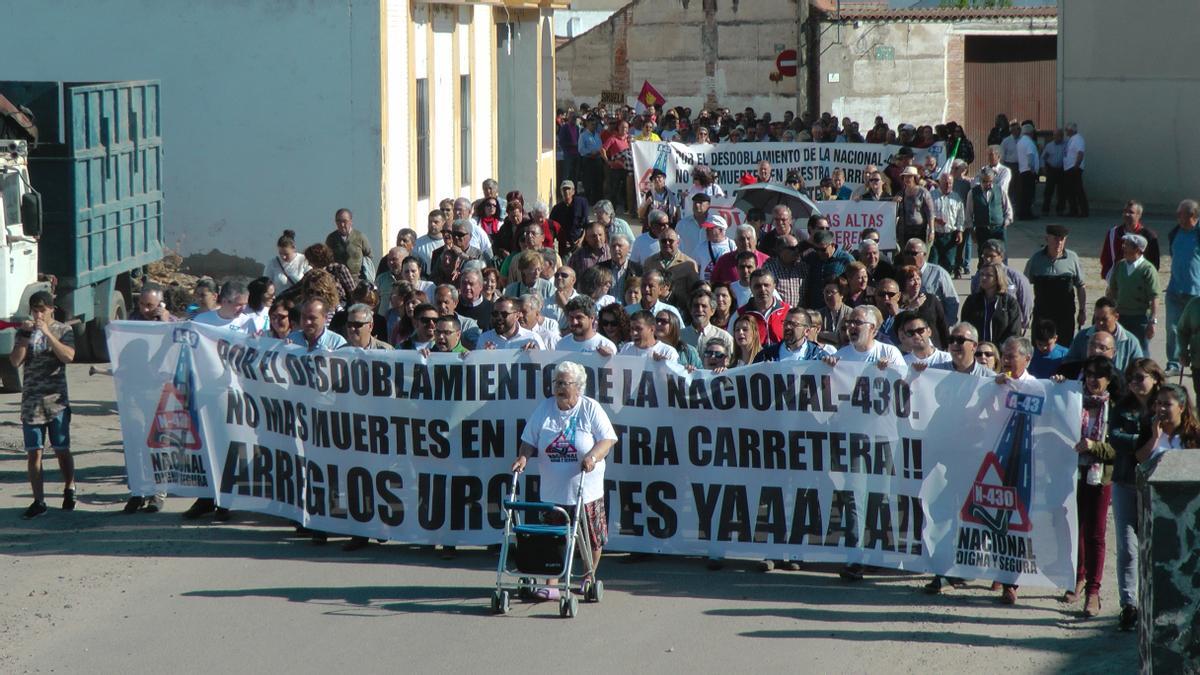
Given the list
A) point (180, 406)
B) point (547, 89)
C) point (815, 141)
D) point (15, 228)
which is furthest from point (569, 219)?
point (547, 89)

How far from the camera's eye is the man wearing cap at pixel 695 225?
684 inches

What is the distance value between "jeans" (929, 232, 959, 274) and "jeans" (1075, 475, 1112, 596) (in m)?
11.9

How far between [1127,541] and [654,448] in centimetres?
305

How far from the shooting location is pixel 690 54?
44.9m

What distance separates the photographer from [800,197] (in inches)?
768

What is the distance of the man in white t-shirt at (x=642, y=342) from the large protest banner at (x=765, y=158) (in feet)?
39.7

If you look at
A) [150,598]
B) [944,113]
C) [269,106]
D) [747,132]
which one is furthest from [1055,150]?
[150,598]

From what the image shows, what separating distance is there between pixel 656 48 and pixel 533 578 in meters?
36.9

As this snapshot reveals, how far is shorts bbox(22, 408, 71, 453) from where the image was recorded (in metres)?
11.9

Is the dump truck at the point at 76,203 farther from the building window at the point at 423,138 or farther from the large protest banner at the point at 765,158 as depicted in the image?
the large protest banner at the point at 765,158

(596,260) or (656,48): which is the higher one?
(656,48)

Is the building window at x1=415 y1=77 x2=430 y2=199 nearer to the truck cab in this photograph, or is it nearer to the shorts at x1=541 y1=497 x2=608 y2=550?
the truck cab

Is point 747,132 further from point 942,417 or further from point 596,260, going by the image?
point 942,417

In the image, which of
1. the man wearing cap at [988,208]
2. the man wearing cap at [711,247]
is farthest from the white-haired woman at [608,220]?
the man wearing cap at [988,208]
